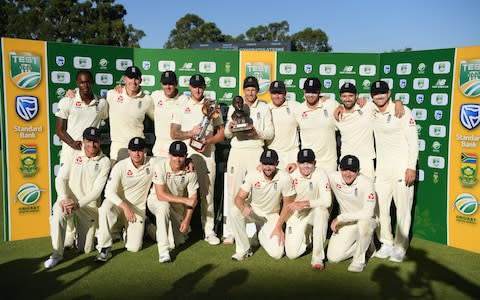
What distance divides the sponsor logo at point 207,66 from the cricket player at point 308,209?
8.35ft

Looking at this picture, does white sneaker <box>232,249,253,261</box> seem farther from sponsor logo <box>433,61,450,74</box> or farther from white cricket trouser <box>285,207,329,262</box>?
sponsor logo <box>433,61,450,74</box>

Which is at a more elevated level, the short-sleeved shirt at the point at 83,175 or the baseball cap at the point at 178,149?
the baseball cap at the point at 178,149

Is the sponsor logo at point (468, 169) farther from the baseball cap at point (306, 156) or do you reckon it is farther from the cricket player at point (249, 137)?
the cricket player at point (249, 137)

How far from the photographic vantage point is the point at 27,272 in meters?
5.34

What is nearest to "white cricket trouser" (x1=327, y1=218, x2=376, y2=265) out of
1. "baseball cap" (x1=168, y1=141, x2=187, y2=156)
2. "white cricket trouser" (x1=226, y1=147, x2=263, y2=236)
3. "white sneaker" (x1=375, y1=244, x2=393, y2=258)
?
"white sneaker" (x1=375, y1=244, x2=393, y2=258)

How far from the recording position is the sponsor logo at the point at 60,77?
268 inches

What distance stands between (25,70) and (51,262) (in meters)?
2.87

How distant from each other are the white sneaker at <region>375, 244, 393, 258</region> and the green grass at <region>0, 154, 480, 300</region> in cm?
12

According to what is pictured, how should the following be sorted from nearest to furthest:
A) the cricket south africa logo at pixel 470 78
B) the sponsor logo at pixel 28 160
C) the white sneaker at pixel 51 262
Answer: the white sneaker at pixel 51 262 < the cricket south africa logo at pixel 470 78 < the sponsor logo at pixel 28 160

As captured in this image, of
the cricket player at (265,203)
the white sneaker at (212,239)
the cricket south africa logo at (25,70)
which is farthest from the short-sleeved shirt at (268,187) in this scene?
the cricket south africa logo at (25,70)

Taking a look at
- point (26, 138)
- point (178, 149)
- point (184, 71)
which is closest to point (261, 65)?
point (184, 71)

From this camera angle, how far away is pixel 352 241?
19.1 feet

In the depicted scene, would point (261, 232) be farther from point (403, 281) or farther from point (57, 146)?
point (57, 146)

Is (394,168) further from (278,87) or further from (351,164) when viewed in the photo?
(278,87)
